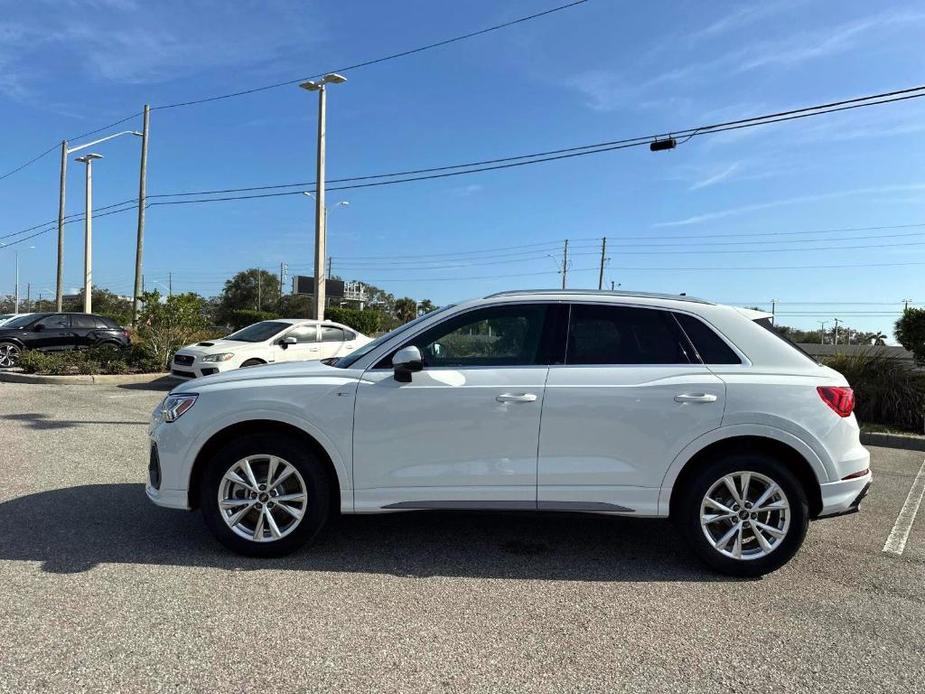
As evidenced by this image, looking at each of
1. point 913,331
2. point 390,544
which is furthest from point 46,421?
point 913,331

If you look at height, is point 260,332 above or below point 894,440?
above

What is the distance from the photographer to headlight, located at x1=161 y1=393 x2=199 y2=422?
4193mm

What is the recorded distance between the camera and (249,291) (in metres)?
87.3

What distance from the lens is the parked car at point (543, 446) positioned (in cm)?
403

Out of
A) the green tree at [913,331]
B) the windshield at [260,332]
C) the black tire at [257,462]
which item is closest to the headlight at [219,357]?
the windshield at [260,332]

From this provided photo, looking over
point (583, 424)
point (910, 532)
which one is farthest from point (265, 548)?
point (910, 532)

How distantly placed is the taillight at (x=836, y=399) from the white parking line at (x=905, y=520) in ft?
4.61

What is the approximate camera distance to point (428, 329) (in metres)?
4.31

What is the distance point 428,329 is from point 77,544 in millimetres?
2723

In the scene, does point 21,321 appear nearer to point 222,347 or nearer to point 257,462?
point 222,347

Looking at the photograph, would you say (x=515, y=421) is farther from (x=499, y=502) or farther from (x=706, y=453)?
(x=706, y=453)

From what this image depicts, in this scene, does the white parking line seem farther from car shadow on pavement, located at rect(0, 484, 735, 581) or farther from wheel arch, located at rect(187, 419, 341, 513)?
wheel arch, located at rect(187, 419, 341, 513)

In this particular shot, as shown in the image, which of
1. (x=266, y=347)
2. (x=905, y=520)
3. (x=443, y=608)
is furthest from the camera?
(x=266, y=347)

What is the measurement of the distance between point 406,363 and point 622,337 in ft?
4.62
